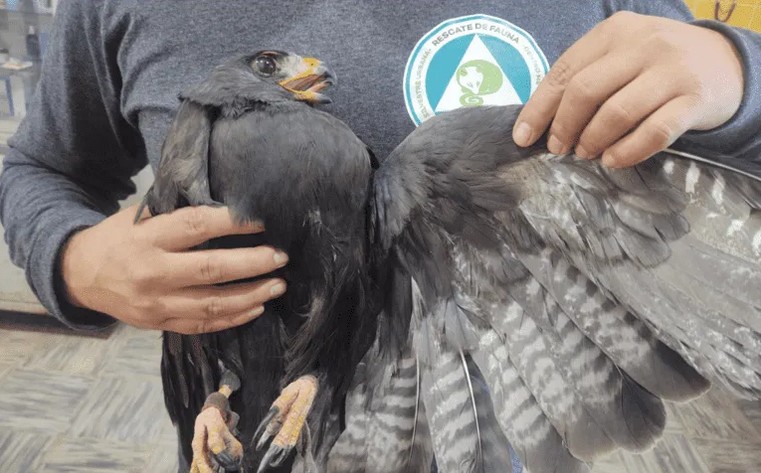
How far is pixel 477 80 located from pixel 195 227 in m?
0.48

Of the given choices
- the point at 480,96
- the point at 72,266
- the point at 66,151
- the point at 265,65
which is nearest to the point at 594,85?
the point at 480,96

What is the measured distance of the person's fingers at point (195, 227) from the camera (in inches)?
29.6

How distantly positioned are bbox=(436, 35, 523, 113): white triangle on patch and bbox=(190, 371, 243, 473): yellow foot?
1.81ft

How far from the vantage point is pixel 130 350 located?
2828 mm

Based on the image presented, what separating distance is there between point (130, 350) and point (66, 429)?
517 mm

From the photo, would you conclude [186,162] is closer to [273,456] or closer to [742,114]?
[273,456]

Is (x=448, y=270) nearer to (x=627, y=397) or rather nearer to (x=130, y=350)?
(x=627, y=397)

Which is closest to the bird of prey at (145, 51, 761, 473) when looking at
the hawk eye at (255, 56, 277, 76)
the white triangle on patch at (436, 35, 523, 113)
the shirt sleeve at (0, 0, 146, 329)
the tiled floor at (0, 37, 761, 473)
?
the hawk eye at (255, 56, 277, 76)

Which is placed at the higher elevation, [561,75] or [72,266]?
[561,75]

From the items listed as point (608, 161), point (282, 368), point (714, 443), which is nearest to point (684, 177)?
point (608, 161)


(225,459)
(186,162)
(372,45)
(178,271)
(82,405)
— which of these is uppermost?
(372,45)

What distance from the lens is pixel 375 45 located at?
94 cm

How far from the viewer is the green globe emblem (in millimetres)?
944

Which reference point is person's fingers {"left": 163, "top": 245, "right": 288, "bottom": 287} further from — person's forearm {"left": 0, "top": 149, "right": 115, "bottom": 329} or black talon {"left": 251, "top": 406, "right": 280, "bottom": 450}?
person's forearm {"left": 0, "top": 149, "right": 115, "bottom": 329}
